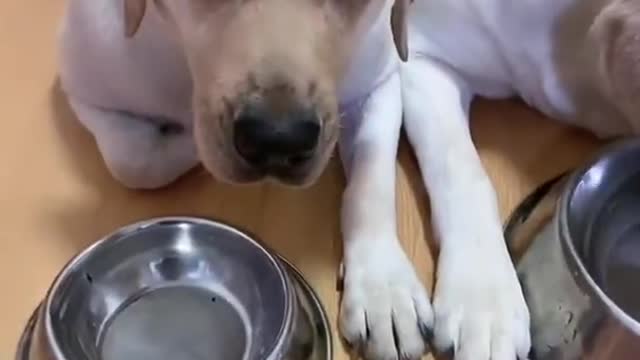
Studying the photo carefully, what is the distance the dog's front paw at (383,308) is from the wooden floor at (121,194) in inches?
2.2

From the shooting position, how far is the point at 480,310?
1.35 metres

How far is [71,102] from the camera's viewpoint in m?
1.51

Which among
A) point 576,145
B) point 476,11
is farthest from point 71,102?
point 576,145

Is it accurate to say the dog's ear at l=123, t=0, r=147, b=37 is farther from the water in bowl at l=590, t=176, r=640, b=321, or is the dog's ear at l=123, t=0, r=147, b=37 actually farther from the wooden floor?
the water in bowl at l=590, t=176, r=640, b=321

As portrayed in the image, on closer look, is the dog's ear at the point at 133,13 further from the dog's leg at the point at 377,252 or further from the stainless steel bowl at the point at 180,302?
the dog's leg at the point at 377,252

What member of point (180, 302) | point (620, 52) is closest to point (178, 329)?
point (180, 302)

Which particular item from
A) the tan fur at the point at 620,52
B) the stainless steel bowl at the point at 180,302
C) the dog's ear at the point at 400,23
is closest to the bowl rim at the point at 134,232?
the stainless steel bowl at the point at 180,302

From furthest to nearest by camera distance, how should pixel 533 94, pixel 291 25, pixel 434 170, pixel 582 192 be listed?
pixel 533 94 → pixel 434 170 → pixel 582 192 → pixel 291 25

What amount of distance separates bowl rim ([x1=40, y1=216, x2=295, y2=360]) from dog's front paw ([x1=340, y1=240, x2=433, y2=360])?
86mm

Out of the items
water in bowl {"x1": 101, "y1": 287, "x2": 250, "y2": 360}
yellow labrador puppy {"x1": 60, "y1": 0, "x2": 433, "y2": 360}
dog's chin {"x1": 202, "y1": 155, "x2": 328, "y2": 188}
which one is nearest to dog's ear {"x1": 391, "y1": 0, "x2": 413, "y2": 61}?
yellow labrador puppy {"x1": 60, "y1": 0, "x2": 433, "y2": 360}

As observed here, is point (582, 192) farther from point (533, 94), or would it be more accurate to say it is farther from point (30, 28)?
point (30, 28)

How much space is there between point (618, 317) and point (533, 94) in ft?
1.47

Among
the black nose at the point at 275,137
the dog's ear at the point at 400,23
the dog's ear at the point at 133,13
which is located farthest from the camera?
the dog's ear at the point at 400,23

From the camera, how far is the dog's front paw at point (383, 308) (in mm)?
1343
